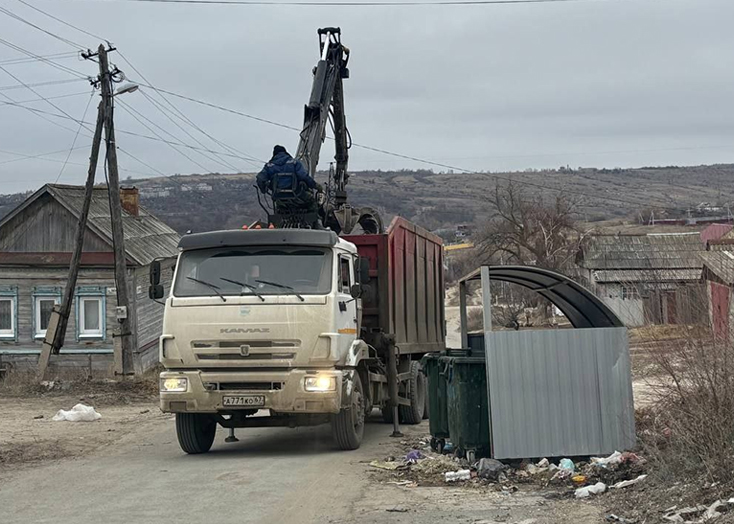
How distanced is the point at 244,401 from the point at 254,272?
165 centimetres

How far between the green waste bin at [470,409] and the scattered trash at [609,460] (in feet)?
4.17

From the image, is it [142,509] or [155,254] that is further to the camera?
[155,254]

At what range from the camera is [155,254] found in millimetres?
34031

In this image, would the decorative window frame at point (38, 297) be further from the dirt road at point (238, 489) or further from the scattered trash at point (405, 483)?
the scattered trash at point (405, 483)

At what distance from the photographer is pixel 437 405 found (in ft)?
40.6

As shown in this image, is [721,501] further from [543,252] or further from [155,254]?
[543,252]

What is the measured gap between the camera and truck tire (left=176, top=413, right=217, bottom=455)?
13.1 meters

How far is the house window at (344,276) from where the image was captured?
42.1 feet

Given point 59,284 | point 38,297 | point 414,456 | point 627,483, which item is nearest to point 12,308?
point 38,297

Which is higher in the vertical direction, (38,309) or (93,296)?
(93,296)

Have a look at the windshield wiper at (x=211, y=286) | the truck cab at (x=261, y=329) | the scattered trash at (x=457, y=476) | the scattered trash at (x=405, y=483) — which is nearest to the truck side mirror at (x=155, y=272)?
the truck cab at (x=261, y=329)

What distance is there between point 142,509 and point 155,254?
25433mm

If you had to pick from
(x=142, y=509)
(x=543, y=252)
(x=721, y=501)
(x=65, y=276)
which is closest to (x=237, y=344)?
(x=142, y=509)

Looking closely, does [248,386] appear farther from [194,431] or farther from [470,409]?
[470,409]
